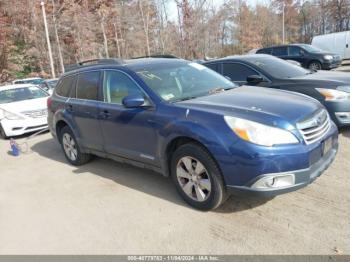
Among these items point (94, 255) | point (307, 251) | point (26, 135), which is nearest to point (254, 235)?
point (307, 251)

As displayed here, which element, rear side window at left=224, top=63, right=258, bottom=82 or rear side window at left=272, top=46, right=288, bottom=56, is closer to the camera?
rear side window at left=224, top=63, right=258, bottom=82

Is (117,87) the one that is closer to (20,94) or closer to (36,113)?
(36,113)

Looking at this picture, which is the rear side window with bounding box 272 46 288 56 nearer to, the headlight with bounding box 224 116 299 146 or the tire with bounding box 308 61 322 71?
the tire with bounding box 308 61 322 71

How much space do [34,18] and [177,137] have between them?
3340cm

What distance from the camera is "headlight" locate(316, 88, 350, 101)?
5617mm

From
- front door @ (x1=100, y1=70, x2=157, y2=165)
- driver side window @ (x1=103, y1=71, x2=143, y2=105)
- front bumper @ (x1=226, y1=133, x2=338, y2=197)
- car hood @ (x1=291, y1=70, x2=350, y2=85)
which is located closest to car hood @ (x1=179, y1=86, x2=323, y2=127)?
front bumper @ (x1=226, y1=133, x2=338, y2=197)

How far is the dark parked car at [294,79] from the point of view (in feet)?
18.4

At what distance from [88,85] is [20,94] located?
561 cm

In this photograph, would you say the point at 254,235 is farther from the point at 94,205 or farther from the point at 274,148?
the point at 94,205

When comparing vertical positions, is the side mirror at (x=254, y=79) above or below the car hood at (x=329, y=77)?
above

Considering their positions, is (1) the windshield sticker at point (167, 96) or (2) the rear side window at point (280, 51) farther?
(2) the rear side window at point (280, 51)

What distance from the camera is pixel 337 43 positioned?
2100cm

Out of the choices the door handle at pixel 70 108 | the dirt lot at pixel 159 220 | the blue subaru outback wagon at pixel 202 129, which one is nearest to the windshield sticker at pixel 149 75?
the blue subaru outback wagon at pixel 202 129

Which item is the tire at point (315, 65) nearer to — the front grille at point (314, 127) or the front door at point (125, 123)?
the front grille at point (314, 127)
